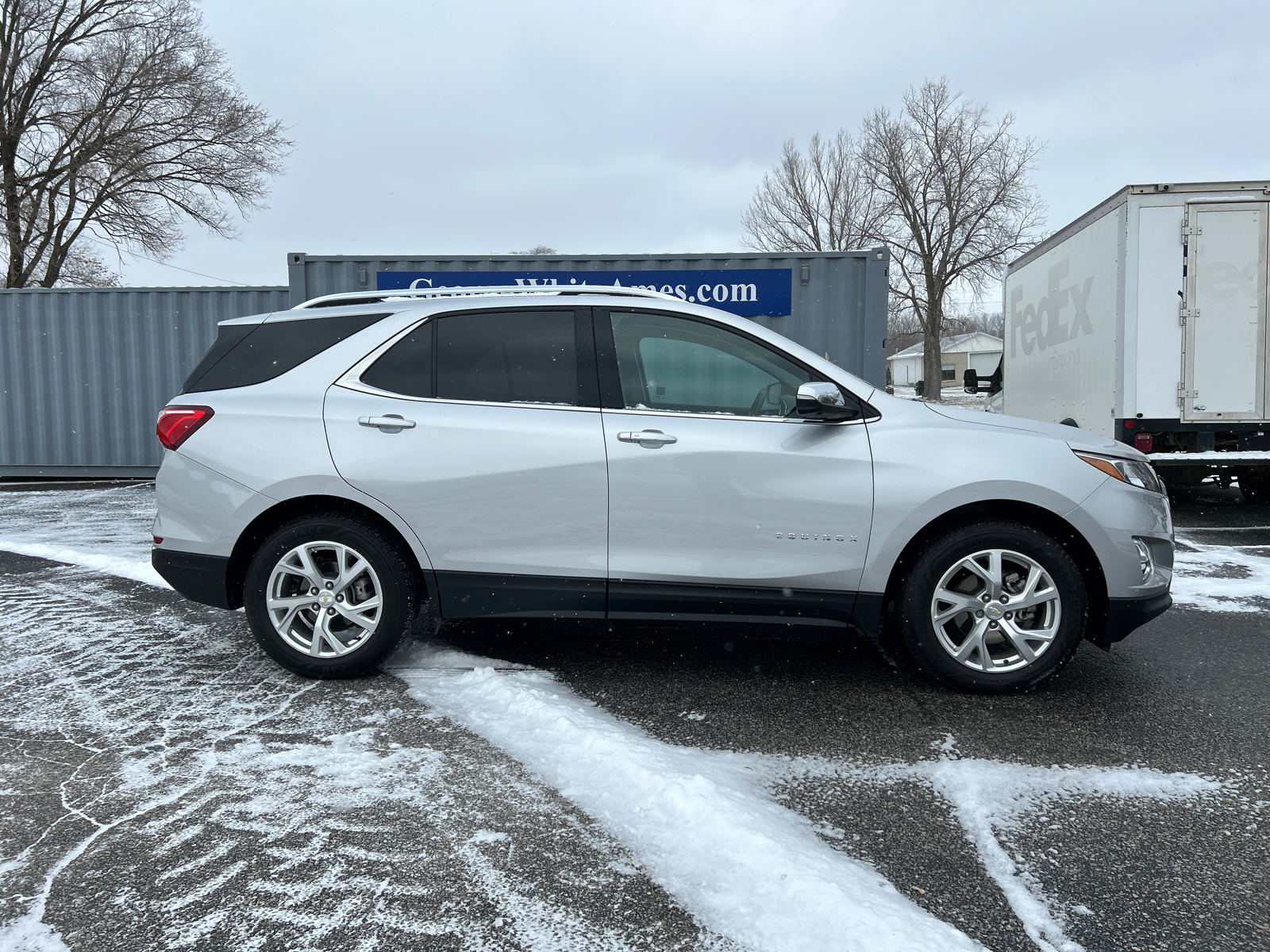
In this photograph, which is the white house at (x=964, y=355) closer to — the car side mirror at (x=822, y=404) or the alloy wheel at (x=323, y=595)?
the car side mirror at (x=822, y=404)

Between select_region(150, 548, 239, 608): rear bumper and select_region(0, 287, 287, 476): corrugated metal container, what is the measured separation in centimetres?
958

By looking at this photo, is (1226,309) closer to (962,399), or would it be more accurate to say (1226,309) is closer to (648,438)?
(648,438)

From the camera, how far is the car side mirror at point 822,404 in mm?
3521

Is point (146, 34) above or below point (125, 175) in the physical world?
above

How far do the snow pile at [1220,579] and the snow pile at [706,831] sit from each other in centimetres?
400

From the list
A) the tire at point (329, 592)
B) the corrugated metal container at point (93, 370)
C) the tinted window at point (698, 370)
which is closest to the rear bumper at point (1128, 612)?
the tinted window at point (698, 370)

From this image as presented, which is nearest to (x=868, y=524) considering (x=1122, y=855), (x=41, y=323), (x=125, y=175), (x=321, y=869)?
(x=1122, y=855)

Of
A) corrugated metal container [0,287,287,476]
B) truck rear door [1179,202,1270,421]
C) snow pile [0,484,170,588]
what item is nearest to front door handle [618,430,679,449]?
snow pile [0,484,170,588]

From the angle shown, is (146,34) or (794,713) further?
(146,34)

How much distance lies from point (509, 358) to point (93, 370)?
11.5 meters

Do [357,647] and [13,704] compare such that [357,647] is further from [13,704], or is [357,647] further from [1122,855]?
[1122,855]

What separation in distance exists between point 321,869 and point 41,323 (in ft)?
44.2

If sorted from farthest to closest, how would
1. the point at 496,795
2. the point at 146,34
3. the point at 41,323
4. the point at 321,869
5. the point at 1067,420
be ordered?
the point at 146,34 < the point at 41,323 < the point at 1067,420 < the point at 496,795 < the point at 321,869

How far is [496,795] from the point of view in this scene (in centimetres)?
277
